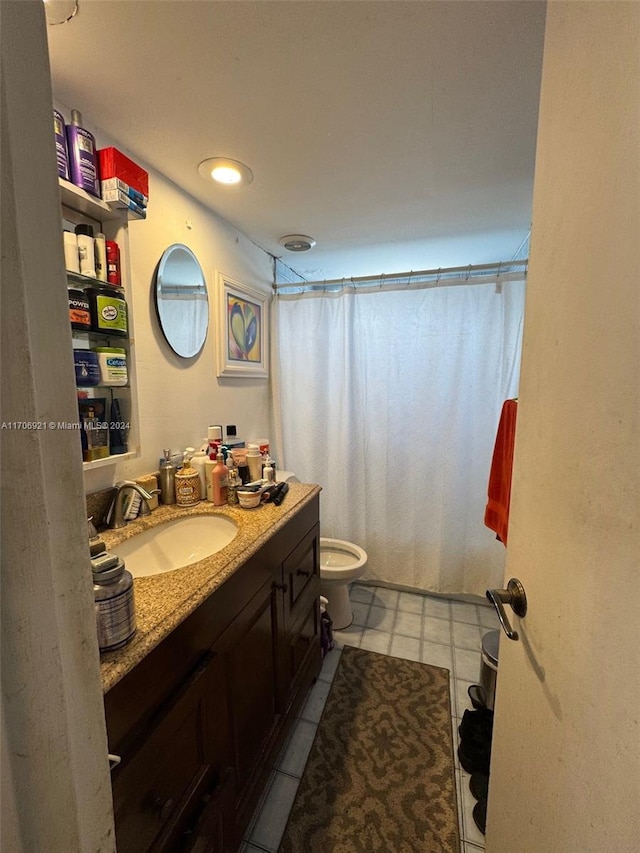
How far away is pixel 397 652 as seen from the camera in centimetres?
183

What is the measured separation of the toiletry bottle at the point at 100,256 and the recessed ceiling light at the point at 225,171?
0.51m

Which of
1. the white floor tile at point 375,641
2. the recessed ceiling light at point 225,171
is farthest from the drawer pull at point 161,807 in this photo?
the recessed ceiling light at point 225,171

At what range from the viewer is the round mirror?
1.35 metres

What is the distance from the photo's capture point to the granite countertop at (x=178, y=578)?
0.62 m

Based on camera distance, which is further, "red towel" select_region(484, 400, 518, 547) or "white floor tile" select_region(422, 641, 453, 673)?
"white floor tile" select_region(422, 641, 453, 673)

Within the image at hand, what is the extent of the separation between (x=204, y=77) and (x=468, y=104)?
734 mm

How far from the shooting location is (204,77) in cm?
91

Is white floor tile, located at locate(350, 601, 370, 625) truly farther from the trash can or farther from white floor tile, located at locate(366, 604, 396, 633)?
the trash can

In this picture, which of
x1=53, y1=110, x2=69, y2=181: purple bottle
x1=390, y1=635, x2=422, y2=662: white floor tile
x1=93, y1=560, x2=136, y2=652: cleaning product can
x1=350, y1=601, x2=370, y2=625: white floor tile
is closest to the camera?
x1=93, y1=560, x2=136, y2=652: cleaning product can

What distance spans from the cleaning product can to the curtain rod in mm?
1944

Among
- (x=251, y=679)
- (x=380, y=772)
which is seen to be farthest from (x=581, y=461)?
(x=380, y=772)

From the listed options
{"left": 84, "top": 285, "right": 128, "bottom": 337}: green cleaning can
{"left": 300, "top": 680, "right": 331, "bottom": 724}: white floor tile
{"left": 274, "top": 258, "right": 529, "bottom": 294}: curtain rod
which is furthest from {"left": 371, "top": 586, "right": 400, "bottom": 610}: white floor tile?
{"left": 84, "top": 285, "right": 128, "bottom": 337}: green cleaning can

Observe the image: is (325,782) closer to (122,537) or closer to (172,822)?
(172,822)

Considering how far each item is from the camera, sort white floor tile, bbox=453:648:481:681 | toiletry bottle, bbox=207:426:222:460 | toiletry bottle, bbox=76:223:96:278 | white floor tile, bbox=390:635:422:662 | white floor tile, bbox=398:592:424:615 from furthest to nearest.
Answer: white floor tile, bbox=398:592:424:615 → white floor tile, bbox=390:635:422:662 → white floor tile, bbox=453:648:481:681 → toiletry bottle, bbox=207:426:222:460 → toiletry bottle, bbox=76:223:96:278
